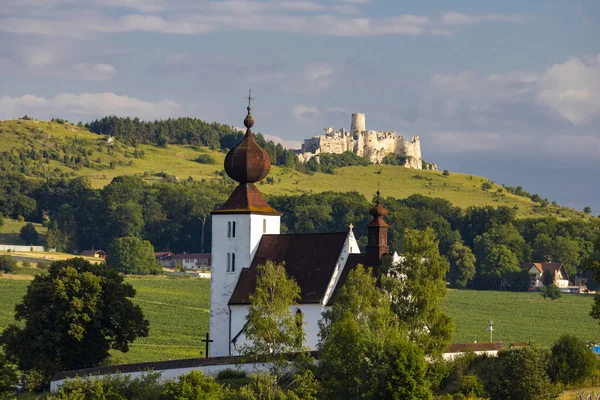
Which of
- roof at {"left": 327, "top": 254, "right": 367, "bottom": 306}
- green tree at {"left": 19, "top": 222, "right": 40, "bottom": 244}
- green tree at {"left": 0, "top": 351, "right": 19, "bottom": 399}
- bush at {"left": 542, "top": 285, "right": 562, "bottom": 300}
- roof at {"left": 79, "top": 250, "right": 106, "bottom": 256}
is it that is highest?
green tree at {"left": 19, "top": 222, "right": 40, "bottom": 244}

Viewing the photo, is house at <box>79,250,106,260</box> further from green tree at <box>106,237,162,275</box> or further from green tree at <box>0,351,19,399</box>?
green tree at <box>0,351,19,399</box>

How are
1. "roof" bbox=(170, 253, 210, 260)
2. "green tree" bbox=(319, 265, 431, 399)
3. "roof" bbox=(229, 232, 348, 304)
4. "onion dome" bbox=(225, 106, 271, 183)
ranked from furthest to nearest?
1. "roof" bbox=(170, 253, 210, 260)
2. "onion dome" bbox=(225, 106, 271, 183)
3. "roof" bbox=(229, 232, 348, 304)
4. "green tree" bbox=(319, 265, 431, 399)

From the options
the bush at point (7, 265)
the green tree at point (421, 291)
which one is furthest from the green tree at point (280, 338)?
the bush at point (7, 265)

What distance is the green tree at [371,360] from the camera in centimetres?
4525

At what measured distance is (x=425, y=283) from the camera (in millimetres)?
50125

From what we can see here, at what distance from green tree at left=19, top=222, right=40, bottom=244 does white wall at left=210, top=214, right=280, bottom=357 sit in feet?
371

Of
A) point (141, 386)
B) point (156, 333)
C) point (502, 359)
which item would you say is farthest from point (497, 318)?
point (141, 386)

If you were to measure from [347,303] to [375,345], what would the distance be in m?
4.15

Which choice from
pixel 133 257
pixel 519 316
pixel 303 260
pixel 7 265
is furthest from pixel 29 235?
pixel 303 260

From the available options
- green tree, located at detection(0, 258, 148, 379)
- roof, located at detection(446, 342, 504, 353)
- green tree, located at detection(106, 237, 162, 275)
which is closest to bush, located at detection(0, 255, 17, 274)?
green tree, located at detection(106, 237, 162, 275)

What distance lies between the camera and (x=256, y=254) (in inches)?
2352

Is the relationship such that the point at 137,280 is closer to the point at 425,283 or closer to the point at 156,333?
the point at 156,333

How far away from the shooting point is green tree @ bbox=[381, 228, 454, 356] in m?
49.4

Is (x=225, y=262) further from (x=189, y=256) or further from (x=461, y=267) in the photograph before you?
(x=189, y=256)
